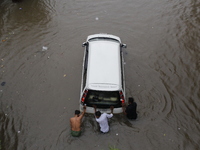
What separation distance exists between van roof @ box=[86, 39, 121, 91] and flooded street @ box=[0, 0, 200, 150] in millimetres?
1695

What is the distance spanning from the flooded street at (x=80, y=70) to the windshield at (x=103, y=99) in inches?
42.4

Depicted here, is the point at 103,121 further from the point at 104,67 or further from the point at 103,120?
the point at 104,67

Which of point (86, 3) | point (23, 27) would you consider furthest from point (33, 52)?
point (86, 3)

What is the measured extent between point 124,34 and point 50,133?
6683 millimetres

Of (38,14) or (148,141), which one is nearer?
(148,141)

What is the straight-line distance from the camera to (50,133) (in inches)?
261

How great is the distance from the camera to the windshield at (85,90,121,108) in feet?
19.4

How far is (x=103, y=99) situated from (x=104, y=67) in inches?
40.7

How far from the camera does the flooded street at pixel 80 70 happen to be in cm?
654

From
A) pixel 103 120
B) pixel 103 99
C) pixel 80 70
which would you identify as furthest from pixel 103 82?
pixel 80 70

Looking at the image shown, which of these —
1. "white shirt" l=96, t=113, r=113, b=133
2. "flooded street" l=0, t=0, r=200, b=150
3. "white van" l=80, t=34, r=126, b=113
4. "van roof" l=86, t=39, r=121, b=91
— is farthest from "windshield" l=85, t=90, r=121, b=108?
"flooded street" l=0, t=0, r=200, b=150

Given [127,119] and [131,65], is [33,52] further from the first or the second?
[127,119]

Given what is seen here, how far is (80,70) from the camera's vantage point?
870 cm

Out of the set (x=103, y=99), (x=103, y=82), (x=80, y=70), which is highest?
(x=80, y=70)
